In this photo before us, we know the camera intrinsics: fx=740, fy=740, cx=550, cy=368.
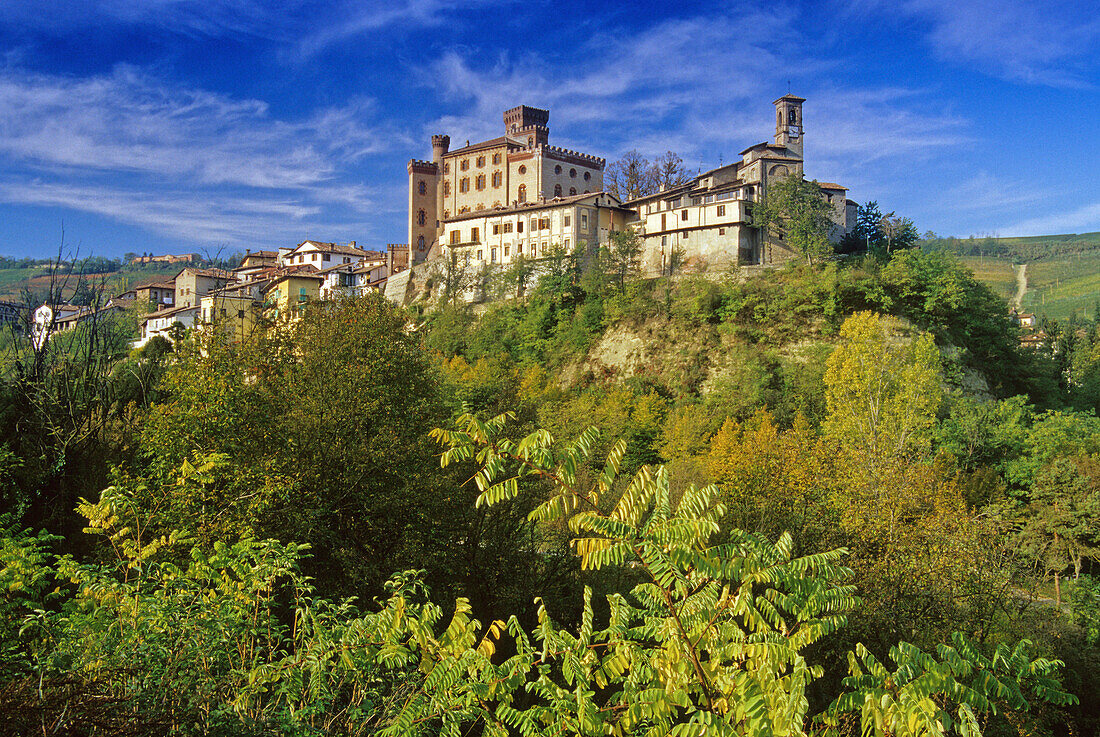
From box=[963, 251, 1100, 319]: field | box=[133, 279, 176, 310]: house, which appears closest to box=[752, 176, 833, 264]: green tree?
box=[963, 251, 1100, 319]: field

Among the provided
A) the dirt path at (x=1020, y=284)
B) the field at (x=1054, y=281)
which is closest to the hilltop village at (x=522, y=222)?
the field at (x=1054, y=281)

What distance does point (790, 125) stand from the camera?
217 ft

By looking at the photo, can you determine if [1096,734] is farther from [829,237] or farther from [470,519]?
[829,237]

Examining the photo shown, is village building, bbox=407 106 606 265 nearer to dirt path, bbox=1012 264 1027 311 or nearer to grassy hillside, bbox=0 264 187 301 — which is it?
dirt path, bbox=1012 264 1027 311

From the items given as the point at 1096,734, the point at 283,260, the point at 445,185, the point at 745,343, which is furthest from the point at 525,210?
the point at 1096,734

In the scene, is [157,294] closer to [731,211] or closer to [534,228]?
[534,228]

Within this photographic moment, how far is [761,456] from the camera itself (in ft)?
118

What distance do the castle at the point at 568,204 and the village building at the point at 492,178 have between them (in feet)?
0.37

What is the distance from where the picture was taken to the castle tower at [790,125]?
6606 centimetres

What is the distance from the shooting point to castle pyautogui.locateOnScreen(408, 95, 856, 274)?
Result: 63.8m

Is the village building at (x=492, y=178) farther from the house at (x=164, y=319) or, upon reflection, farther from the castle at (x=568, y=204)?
the house at (x=164, y=319)

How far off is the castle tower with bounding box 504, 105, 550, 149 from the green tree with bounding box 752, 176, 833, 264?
100 feet

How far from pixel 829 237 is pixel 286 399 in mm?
55915

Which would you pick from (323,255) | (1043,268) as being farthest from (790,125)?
(1043,268)
